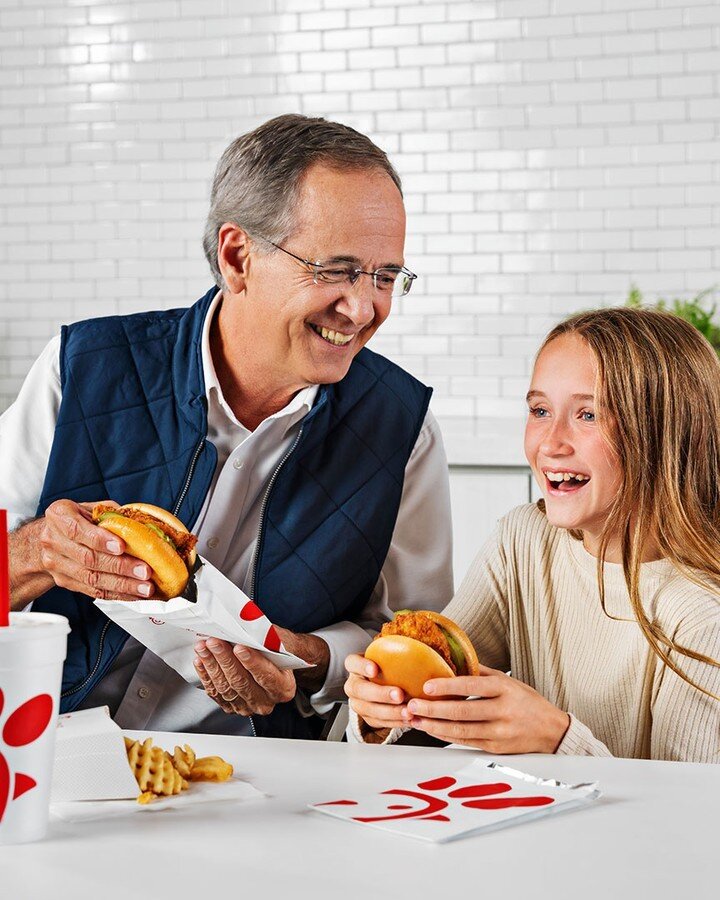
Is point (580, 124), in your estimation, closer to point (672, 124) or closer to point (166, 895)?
point (672, 124)

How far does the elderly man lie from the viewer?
193 cm

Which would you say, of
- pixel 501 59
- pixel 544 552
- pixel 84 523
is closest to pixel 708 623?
pixel 544 552

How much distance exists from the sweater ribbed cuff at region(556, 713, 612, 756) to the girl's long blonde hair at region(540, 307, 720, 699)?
32 centimetres

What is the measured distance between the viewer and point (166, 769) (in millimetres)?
1180

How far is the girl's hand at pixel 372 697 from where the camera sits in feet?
4.53

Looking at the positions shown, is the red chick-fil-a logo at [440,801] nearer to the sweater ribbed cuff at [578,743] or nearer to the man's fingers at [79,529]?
the sweater ribbed cuff at [578,743]

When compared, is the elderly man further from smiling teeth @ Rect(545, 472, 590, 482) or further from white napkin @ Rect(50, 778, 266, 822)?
white napkin @ Rect(50, 778, 266, 822)

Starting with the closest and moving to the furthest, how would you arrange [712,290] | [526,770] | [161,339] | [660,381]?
[526,770] < [660,381] < [161,339] < [712,290]

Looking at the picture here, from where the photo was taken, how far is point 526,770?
128cm

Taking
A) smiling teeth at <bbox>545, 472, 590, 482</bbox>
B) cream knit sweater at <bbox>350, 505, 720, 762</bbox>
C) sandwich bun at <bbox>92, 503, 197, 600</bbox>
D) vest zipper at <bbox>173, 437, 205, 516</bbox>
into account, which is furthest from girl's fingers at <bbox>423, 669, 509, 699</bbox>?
vest zipper at <bbox>173, 437, 205, 516</bbox>

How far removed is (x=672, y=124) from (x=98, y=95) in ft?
7.14

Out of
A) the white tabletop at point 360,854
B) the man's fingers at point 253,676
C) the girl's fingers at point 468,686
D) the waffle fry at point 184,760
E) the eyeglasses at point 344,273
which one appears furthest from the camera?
the eyeglasses at point 344,273

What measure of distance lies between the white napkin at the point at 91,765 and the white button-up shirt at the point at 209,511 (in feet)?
2.44

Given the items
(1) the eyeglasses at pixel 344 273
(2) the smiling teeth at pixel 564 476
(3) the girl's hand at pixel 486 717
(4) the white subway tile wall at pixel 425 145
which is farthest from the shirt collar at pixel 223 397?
(4) the white subway tile wall at pixel 425 145
